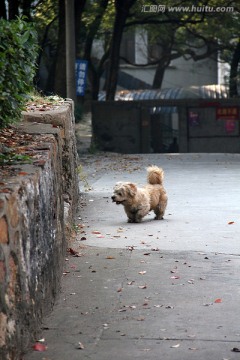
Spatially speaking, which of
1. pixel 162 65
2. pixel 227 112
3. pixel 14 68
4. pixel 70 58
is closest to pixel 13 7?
pixel 70 58

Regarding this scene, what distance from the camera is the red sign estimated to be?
37906 millimetres

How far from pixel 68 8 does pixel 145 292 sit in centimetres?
1713

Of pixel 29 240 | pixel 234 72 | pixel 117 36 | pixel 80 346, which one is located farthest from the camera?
pixel 234 72

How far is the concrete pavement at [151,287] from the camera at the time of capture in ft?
24.9

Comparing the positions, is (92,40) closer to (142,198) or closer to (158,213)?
(158,213)

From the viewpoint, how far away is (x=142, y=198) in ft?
46.9

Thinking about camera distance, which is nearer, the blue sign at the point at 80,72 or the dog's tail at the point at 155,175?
the dog's tail at the point at 155,175

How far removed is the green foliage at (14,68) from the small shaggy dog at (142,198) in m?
3.99

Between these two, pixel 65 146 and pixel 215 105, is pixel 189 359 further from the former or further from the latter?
pixel 215 105

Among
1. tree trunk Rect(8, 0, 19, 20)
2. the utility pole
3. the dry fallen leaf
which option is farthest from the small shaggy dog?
tree trunk Rect(8, 0, 19, 20)

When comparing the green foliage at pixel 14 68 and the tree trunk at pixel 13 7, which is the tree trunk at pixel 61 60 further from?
the green foliage at pixel 14 68

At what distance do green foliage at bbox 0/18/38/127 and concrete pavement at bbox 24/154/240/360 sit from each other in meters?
1.84

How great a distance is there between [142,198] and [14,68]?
18.2 ft

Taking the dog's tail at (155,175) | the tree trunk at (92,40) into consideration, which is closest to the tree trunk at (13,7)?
the tree trunk at (92,40)
